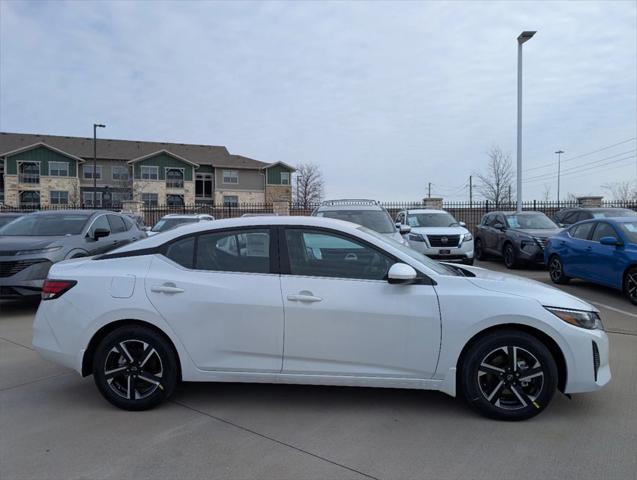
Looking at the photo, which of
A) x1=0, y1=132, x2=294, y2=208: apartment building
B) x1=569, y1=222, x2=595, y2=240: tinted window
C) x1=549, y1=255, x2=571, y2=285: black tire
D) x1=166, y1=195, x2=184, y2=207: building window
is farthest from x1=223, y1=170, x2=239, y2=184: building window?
x1=569, y1=222, x2=595, y2=240: tinted window

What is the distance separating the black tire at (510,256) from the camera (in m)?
12.9

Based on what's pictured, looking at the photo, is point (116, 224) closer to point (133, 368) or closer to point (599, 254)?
point (133, 368)

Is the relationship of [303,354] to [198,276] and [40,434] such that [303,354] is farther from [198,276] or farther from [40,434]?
[40,434]

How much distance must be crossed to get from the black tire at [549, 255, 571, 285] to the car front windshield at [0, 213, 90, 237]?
980 cm

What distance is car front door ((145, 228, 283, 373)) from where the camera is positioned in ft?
12.2

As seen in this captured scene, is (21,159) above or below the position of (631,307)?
above

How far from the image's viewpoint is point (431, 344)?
3.60 metres

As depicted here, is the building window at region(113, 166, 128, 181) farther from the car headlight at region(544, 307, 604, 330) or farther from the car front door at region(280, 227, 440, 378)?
the car headlight at region(544, 307, 604, 330)

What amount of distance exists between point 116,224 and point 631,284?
395 inches

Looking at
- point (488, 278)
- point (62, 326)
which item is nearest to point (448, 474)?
point (488, 278)

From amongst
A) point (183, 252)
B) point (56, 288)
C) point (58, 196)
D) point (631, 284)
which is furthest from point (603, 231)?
point (58, 196)

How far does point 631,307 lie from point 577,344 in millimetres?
5386

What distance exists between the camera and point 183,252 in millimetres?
3992

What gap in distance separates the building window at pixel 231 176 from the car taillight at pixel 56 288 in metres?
55.5
